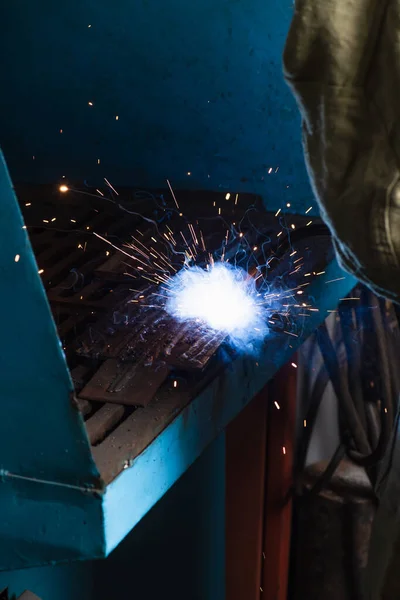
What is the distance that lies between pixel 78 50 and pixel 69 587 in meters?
1.15

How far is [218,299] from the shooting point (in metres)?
1.23

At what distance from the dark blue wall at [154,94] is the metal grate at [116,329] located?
10 cm

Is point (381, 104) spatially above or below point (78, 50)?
below

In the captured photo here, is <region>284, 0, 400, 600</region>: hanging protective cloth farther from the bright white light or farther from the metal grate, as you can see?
the bright white light

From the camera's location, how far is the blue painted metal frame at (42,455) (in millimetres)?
583

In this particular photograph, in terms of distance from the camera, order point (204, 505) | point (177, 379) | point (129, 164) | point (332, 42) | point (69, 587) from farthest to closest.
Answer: point (129, 164) → point (204, 505) → point (69, 587) → point (177, 379) → point (332, 42)

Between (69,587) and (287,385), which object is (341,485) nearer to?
(287,385)

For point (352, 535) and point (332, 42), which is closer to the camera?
point (332, 42)

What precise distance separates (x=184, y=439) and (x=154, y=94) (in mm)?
964

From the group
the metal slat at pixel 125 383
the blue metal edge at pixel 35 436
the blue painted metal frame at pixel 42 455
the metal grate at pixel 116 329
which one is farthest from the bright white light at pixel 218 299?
the blue metal edge at pixel 35 436

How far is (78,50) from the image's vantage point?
1.52 m

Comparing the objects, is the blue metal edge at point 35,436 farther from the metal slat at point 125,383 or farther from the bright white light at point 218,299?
the bright white light at point 218,299

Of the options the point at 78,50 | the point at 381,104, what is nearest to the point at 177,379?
the point at 381,104

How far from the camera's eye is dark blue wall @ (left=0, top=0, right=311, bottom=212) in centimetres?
143
